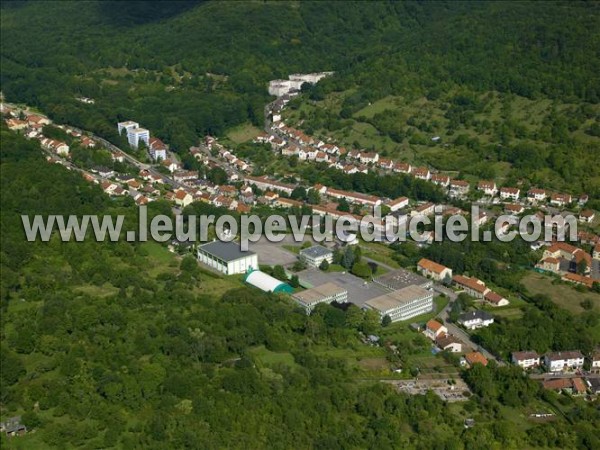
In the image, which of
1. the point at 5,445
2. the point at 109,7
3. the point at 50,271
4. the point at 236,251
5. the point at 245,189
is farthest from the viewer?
the point at 109,7

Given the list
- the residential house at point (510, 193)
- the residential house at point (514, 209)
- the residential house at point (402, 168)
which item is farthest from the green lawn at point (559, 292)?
the residential house at point (402, 168)

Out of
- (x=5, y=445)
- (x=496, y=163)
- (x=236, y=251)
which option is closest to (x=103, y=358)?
(x=5, y=445)

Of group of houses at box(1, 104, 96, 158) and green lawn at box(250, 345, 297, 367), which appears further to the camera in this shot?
group of houses at box(1, 104, 96, 158)

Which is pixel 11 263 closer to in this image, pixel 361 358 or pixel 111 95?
pixel 361 358

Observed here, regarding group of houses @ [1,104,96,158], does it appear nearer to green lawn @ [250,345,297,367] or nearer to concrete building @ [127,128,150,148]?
concrete building @ [127,128,150,148]

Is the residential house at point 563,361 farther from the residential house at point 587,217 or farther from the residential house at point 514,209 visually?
the residential house at point 514,209

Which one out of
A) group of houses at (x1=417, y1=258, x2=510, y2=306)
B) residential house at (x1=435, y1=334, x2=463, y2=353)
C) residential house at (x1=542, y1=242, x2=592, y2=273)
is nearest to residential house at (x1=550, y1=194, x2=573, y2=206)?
residential house at (x1=542, y1=242, x2=592, y2=273)
